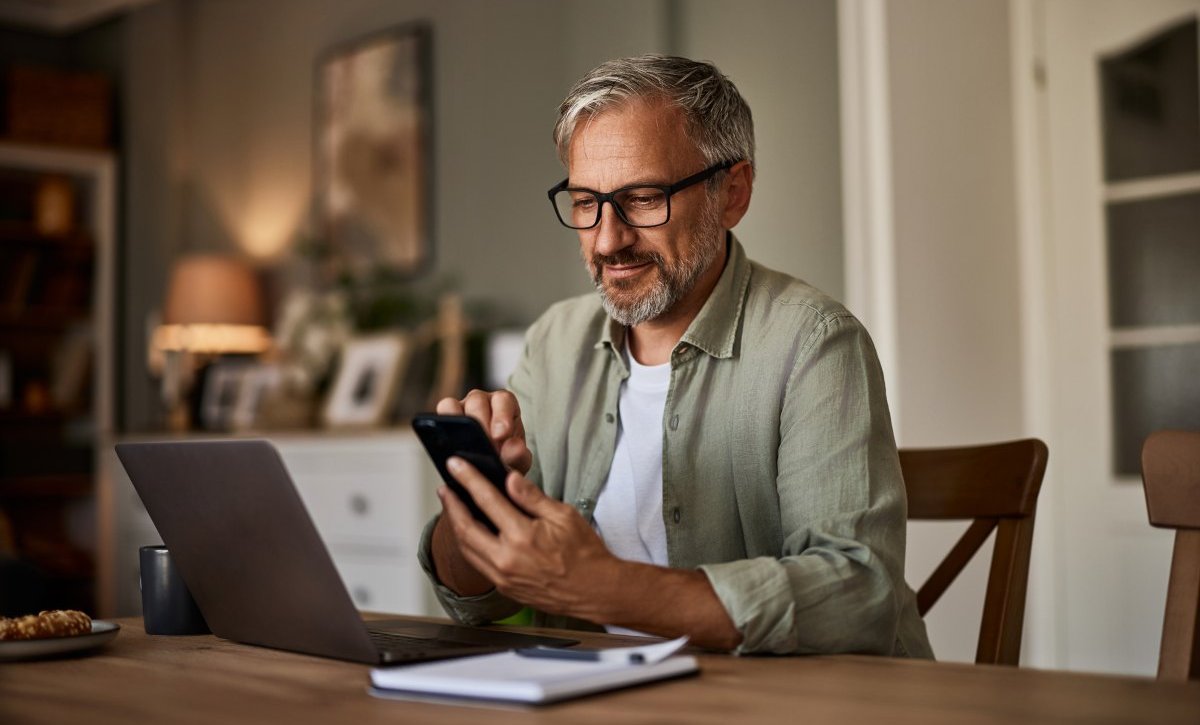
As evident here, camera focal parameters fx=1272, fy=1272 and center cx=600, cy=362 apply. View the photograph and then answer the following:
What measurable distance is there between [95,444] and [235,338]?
1129 mm

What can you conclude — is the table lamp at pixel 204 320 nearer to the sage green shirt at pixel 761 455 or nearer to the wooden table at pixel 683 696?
the sage green shirt at pixel 761 455

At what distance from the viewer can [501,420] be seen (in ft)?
4.56

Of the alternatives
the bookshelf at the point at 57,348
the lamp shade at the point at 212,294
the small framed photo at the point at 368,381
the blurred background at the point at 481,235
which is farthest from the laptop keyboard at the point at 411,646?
the bookshelf at the point at 57,348

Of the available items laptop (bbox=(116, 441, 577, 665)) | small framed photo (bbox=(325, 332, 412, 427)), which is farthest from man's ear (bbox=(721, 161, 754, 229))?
small framed photo (bbox=(325, 332, 412, 427))

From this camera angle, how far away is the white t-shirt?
1.65 m

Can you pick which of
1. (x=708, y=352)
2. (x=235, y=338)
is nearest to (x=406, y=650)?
(x=708, y=352)

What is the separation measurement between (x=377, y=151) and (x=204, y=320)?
0.93 metres

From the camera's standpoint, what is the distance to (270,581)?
120cm

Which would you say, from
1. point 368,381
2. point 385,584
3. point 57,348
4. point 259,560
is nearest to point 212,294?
point 368,381

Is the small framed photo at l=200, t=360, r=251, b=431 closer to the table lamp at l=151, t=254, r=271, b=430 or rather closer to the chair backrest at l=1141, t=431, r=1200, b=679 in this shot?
the table lamp at l=151, t=254, r=271, b=430

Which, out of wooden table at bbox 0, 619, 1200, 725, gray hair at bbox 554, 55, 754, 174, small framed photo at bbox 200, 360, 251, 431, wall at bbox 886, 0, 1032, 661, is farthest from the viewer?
small framed photo at bbox 200, 360, 251, 431

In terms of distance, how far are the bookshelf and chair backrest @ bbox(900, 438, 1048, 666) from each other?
4472mm

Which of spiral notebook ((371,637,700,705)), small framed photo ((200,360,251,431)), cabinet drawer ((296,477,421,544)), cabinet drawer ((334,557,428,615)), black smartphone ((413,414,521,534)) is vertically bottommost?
cabinet drawer ((334,557,428,615))

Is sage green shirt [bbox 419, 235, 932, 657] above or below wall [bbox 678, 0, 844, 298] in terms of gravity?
below
